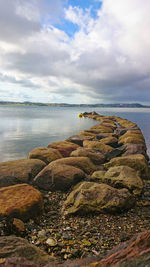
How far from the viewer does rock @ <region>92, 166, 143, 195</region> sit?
7539 mm

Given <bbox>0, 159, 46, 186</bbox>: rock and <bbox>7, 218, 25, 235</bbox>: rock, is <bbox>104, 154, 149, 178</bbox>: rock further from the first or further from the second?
<bbox>7, 218, 25, 235</bbox>: rock

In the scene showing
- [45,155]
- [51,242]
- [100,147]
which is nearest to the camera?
[51,242]

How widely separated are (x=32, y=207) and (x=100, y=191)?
2.59 metres

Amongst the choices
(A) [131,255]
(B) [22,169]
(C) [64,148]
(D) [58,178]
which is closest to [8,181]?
A: (B) [22,169]

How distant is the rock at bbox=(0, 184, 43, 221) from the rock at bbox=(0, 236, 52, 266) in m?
1.58

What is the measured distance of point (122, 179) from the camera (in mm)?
7781

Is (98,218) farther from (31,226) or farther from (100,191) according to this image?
(31,226)

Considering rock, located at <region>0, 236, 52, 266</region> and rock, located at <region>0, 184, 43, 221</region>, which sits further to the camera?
rock, located at <region>0, 184, 43, 221</region>

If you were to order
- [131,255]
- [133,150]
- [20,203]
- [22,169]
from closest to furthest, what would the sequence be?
[131,255] < [20,203] < [22,169] < [133,150]

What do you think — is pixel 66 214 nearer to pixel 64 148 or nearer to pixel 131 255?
pixel 131 255

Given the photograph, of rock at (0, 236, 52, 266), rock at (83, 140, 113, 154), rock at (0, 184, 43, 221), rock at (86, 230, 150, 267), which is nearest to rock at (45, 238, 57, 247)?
rock at (0, 236, 52, 266)

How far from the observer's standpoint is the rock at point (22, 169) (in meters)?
8.77

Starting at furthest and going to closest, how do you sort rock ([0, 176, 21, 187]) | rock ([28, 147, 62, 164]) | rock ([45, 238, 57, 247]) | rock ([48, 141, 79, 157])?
rock ([48, 141, 79, 157])
rock ([28, 147, 62, 164])
rock ([0, 176, 21, 187])
rock ([45, 238, 57, 247])

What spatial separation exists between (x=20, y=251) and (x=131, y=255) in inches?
95.4
